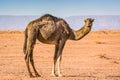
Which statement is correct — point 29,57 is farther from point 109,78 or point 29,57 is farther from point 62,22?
point 109,78

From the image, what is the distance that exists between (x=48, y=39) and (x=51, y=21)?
2.61 feet

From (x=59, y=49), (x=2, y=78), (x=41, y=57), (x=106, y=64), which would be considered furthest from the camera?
(x=41, y=57)

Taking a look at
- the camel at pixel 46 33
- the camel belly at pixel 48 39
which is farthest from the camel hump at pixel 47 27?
the camel belly at pixel 48 39

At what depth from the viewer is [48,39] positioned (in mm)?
17547

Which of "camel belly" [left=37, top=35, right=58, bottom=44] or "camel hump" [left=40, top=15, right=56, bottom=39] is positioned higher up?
"camel hump" [left=40, top=15, right=56, bottom=39]

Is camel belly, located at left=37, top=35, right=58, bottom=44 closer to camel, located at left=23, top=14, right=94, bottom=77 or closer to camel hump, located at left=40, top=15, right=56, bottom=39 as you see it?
camel, located at left=23, top=14, right=94, bottom=77

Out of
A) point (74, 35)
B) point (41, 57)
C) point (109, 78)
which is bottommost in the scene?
point (41, 57)

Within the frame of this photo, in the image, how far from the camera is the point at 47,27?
17562mm

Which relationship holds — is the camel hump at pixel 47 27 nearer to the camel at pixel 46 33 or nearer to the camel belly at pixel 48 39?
the camel at pixel 46 33

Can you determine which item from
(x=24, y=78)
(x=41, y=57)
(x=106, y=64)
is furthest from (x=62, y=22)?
(x=41, y=57)

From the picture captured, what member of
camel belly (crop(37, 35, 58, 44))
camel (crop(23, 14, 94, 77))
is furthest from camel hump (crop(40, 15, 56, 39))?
camel belly (crop(37, 35, 58, 44))

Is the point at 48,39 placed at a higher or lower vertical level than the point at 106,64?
higher

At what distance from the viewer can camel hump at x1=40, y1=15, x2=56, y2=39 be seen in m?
17.5

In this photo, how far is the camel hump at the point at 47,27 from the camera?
57.3 ft
